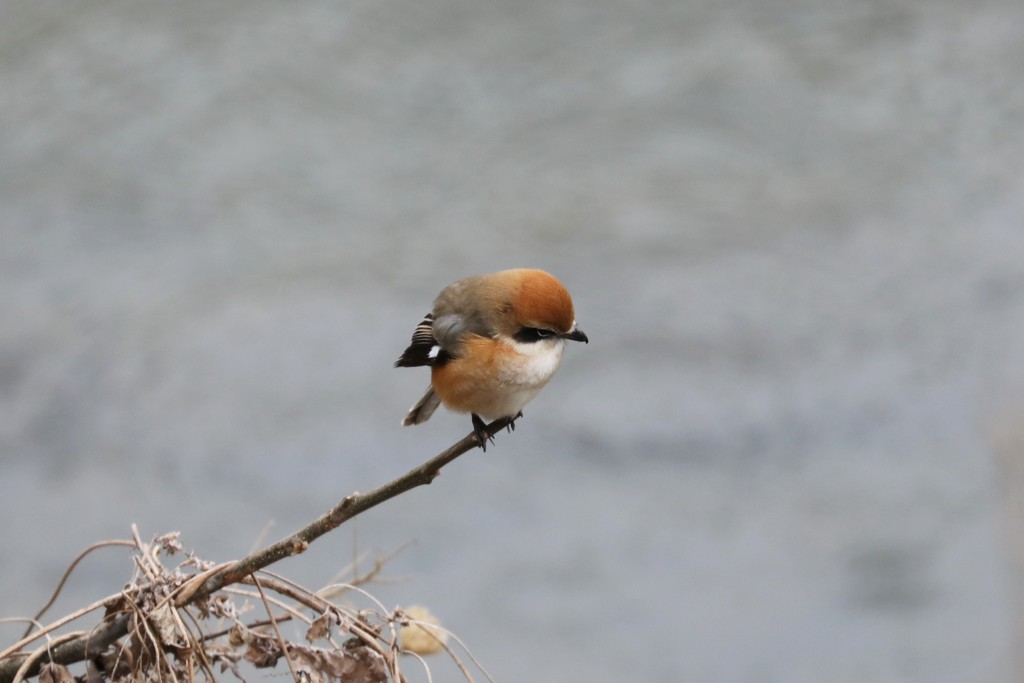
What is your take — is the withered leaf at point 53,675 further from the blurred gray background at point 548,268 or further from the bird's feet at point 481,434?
the blurred gray background at point 548,268

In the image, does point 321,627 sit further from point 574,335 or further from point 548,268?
point 548,268

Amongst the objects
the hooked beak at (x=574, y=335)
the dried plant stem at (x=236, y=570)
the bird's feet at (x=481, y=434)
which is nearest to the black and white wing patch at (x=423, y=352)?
the bird's feet at (x=481, y=434)

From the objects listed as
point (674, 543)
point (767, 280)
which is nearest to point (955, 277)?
point (767, 280)

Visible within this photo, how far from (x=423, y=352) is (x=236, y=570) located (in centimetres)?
120

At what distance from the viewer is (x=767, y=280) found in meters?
8.34

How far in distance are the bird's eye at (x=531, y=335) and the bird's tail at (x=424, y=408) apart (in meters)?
0.48

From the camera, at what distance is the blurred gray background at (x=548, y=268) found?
22.6 ft

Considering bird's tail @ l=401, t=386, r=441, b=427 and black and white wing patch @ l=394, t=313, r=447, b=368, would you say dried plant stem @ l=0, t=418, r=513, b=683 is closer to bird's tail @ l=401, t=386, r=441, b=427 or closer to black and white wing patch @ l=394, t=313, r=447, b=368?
black and white wing patch @ l=394, t=313, r=447, b=368

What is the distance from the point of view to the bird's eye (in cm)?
308

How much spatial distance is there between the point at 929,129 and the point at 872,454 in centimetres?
301

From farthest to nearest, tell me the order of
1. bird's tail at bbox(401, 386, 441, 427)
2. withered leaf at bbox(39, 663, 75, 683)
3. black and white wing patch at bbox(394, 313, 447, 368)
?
bird's tail at bbox(401, 386, 441, 427) < black and white wing patch at bbox(394, 313, 447, 368) < withered leaf at bbox(39, 663, 75, 683)

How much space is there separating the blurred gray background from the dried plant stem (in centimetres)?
386

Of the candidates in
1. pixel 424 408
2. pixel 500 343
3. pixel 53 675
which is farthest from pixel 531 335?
pixel 53 675

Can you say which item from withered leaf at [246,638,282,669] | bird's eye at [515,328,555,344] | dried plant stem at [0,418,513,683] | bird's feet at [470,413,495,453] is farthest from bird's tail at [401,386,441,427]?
withered leaf at [246,638,282,669]
